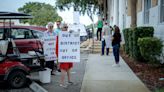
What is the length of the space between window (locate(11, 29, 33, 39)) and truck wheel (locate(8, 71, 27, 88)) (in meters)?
4.25

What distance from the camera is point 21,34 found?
1376 cm

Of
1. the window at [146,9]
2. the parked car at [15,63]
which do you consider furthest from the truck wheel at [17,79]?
the window at [146,9]

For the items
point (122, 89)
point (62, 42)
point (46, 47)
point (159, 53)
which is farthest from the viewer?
point (159, 53)

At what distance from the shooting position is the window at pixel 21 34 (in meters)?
13.5

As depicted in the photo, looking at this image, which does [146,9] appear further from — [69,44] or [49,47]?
[69,44]

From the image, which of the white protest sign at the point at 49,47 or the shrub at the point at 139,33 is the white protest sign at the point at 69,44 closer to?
the white protest sign at the point at 49,47

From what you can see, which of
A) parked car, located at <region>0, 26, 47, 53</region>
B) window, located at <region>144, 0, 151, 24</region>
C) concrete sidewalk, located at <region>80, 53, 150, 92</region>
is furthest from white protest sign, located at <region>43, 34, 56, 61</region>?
window, located at <region>144, 0, 151, 24</region>

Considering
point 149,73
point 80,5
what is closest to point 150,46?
point 149,73

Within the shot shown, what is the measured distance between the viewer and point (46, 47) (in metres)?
10.7

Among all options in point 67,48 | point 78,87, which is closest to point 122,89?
point 78,87

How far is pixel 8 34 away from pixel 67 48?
407 cm

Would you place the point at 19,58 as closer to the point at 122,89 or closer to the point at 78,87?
the point at 78,87

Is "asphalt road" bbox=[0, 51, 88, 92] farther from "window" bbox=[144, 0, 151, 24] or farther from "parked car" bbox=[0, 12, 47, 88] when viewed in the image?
"window" bbox=[144, 0, 151, 24]

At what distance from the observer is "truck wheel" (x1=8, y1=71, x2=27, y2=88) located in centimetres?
923
